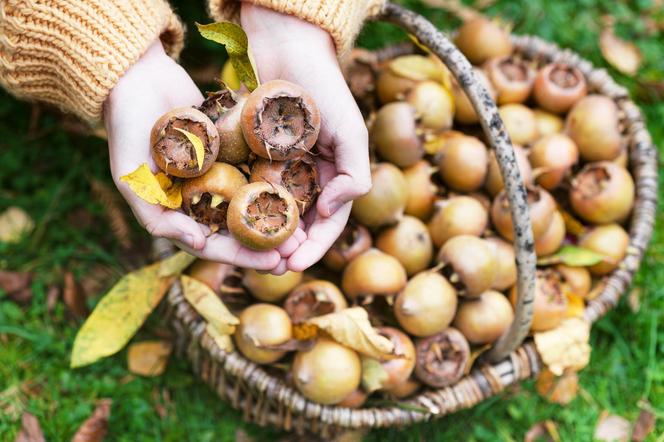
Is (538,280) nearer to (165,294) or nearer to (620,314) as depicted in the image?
(620,314)

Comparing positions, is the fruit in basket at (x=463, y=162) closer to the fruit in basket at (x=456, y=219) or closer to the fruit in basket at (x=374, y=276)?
the fruit in basket at (x=456, y=219)

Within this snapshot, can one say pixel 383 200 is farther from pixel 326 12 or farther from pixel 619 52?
pixel 619 52

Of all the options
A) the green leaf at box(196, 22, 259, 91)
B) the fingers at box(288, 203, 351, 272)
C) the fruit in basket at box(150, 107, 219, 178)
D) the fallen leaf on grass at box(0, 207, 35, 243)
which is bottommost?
the fallen leaf on grass at box(0, 207, 35, 243)

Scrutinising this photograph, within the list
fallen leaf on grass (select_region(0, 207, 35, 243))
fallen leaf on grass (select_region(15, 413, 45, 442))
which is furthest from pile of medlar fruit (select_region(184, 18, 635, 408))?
fallen leaf on grass (select_region(0, 207, 35, 243))

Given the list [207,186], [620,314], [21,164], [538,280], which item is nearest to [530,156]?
[538,280]

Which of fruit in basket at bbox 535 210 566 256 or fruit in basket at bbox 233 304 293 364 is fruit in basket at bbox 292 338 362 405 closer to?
fruit in basket at bbox 233 304 293 364

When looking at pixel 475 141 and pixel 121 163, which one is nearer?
pixel 121 163
